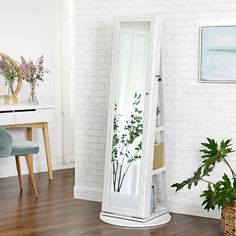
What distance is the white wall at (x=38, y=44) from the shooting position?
714cm

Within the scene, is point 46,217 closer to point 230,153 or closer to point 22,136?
point 230,153

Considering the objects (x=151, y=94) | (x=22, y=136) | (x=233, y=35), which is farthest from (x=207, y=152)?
(x=22, y=136)

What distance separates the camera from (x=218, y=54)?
5.04m

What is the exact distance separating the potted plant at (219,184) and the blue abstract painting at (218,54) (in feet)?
1.79

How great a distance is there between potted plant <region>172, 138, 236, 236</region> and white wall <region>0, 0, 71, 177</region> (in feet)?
9.33

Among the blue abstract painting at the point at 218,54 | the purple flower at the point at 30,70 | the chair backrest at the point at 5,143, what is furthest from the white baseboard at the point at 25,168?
the blue abstract painting at the point at 218,54

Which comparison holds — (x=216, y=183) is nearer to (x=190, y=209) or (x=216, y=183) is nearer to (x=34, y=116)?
(x=190, y=209)

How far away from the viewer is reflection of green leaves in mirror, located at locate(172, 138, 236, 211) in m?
4.64

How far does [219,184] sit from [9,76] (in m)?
3.07

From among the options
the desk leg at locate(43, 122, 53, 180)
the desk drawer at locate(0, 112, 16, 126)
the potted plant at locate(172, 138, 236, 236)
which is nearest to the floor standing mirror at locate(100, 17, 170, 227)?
the potted plant at locate(172, 138, 236, 236)

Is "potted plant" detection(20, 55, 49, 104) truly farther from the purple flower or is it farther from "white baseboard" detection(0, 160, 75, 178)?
"white baseboard" detection(0, 160, 75, 178)

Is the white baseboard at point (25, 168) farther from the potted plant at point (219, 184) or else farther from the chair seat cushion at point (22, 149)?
the potted plant at point (219, 184)

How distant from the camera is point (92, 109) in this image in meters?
5.81

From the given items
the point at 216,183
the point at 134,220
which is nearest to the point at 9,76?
the point at 134,220
